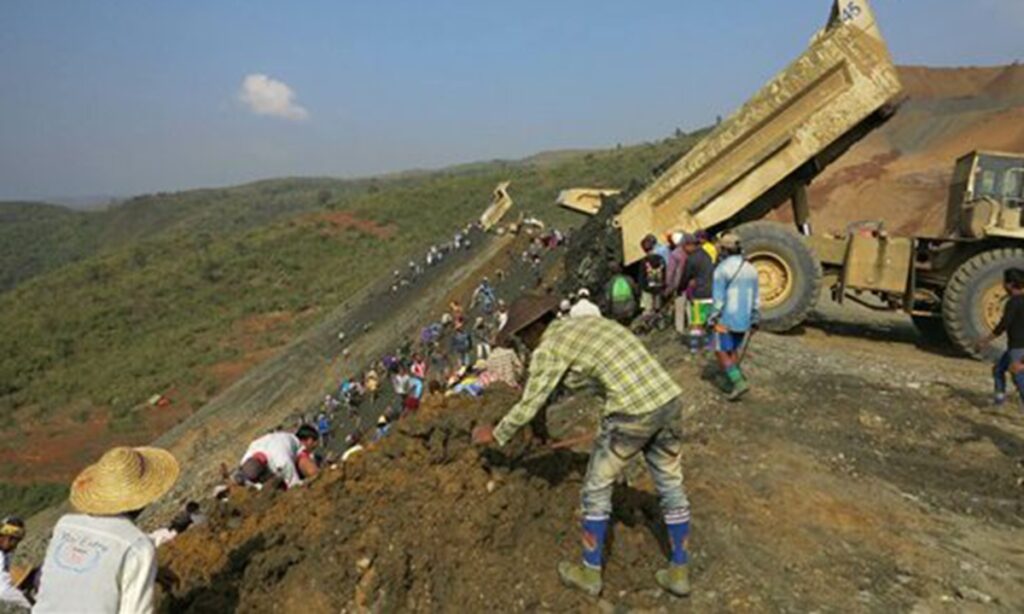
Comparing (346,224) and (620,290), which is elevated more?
(620,290)

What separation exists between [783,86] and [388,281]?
53.9 ft

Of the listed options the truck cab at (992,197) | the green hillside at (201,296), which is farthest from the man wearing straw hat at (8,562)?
the green hillside at (201,296)

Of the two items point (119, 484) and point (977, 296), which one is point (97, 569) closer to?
point (119, 484)

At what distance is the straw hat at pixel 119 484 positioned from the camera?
2.84 meters

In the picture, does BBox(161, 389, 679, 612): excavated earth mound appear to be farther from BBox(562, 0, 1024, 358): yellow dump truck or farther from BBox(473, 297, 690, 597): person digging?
BBox(562, 0, 1024, 358): yellow dump truck

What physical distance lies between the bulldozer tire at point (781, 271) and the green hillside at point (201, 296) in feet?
46.4

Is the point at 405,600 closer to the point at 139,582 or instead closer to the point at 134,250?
the point at 139,582

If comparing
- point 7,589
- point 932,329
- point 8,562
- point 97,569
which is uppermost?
point 97,569

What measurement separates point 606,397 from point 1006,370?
16.5 ft

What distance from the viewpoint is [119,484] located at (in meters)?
2.90

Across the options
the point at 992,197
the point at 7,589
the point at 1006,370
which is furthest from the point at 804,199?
the point at 7,589

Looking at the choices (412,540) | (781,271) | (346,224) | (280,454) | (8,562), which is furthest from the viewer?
(346,224)

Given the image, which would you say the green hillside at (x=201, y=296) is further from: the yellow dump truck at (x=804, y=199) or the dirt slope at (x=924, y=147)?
the yellow dump truck at (x=804, y=199)

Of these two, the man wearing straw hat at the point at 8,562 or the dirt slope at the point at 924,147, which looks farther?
the dirt slope at the point at 924,147
